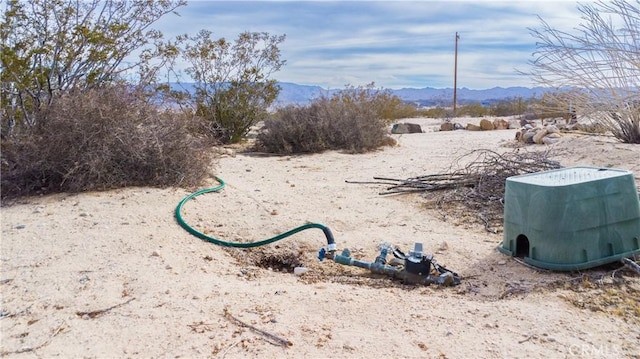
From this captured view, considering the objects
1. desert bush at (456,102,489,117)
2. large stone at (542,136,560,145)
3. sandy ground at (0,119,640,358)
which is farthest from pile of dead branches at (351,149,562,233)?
desert bush at (456,102,489,117)

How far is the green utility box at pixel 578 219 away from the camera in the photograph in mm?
3219

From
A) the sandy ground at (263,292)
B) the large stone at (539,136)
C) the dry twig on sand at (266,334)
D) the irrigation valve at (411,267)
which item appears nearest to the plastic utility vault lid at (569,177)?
the sandy ground at (263,292)

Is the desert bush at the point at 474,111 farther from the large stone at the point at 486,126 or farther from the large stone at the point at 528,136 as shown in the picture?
the large stone at the point at 528,136

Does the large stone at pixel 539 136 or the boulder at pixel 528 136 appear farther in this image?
the boulder at pixel 528 136

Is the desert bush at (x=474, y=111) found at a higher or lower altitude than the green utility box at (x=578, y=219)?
higher

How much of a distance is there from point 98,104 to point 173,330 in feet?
10.6

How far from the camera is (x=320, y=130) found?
10078mm

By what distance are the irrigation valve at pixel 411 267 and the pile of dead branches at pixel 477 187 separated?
4.21 ft

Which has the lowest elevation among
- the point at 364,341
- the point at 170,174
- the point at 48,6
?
the point at 364,341

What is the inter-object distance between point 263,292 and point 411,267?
37.9 inches

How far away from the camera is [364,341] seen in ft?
7.94

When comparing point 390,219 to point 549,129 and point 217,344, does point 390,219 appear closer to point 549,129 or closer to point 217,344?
point 217,344

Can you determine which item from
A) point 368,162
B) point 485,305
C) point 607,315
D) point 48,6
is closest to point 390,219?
point 485,305

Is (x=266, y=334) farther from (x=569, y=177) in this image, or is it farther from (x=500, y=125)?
(x=500, y=125)
